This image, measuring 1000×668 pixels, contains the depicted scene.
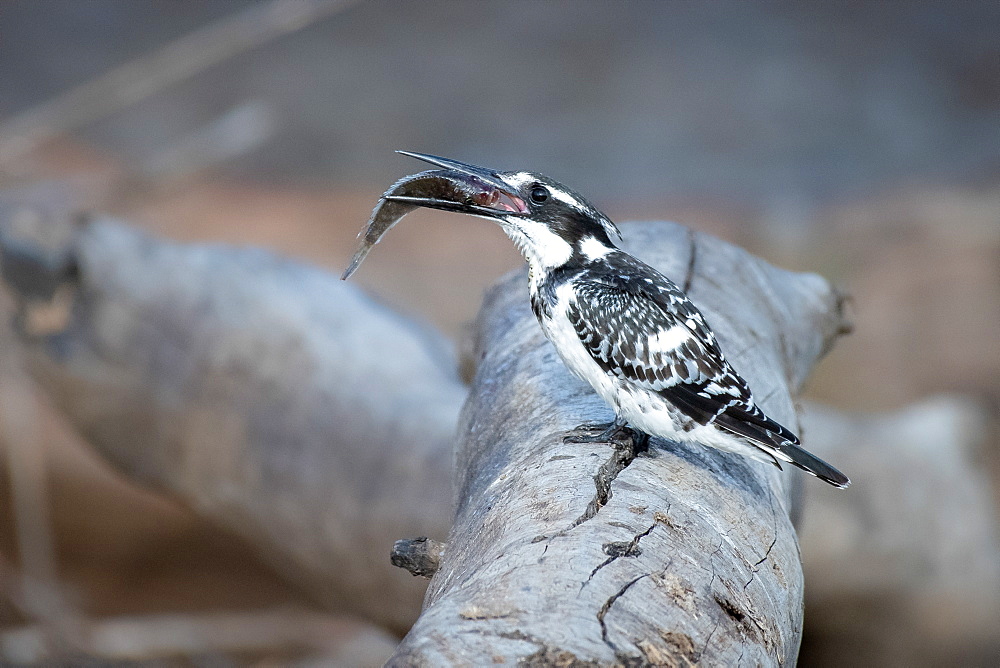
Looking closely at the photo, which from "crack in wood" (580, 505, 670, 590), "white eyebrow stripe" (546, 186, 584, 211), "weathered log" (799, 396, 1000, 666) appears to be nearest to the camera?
"crack in wood" (580, 505, 670, 590)

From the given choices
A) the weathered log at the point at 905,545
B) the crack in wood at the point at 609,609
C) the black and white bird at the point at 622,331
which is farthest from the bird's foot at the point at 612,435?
the weathered log at the point at 905,545

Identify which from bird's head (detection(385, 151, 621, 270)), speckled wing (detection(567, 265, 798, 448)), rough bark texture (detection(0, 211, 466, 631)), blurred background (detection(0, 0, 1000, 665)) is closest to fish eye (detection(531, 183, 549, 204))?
bird's head (detection(385, 151, 621, 270))

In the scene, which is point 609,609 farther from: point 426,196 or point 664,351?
point 426,196

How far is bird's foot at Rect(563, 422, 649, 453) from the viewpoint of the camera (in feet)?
6.70

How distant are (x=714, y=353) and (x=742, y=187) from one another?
30.5ft

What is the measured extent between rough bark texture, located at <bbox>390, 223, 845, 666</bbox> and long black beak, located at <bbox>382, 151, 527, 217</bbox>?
45cm

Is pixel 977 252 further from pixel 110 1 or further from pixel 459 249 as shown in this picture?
pixel 110 1

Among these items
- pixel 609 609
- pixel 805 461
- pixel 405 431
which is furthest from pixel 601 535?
pixel 405 431

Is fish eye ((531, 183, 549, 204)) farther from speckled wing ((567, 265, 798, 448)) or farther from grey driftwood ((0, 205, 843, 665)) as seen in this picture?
grey driftwood ((0, 205, 843, 665))

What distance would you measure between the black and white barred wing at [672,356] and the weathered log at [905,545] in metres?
2.72

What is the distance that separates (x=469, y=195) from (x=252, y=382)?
239 cm

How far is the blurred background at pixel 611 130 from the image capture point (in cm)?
895

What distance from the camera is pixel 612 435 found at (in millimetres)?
2088

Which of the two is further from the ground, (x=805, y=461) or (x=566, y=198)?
(x=566, y=198)
